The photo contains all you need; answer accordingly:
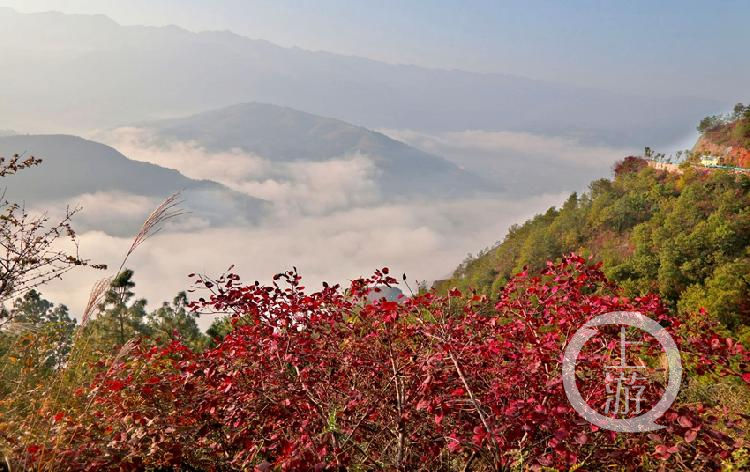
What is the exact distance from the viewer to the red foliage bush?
3281mm

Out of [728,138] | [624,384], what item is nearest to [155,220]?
[624,384]

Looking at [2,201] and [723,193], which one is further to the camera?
[723,193]

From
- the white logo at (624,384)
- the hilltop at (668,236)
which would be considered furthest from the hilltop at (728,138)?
the white logo at (624,384)

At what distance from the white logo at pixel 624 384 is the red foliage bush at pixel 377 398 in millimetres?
77

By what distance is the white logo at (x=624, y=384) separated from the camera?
333 cm

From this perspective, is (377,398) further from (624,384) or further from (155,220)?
(155,220)

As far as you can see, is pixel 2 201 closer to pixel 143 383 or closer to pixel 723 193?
pixel 143 383

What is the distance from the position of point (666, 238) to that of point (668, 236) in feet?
2.40

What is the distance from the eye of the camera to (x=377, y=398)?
3693 millimetres

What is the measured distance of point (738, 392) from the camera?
7.42 meters

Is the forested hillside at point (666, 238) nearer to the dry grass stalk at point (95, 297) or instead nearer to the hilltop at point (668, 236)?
the hilltop at point (668, 236)

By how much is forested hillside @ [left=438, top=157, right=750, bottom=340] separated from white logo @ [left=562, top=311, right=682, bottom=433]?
16876 millimetres

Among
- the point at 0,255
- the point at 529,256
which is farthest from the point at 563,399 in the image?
the point at 529,256

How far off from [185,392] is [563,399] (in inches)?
106
